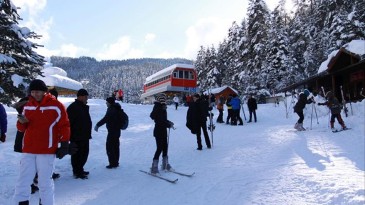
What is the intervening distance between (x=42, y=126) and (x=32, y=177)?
2.41 feet

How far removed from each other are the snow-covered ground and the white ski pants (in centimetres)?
127

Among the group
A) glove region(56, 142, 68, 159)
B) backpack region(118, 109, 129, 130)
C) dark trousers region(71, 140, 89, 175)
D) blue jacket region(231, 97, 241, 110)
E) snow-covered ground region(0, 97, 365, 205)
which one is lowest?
snow-covered ground region(0, 97, 365, 205)

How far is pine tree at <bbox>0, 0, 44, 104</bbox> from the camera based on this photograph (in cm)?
1332

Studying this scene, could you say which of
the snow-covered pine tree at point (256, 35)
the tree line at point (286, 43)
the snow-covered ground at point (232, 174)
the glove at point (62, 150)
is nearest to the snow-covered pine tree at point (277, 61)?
the tree line at point (286, 43)

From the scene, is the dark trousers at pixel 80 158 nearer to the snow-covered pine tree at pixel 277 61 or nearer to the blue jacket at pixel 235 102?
the blue jacket at pixel 235 102

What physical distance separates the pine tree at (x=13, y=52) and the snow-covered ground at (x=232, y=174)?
2473 mm

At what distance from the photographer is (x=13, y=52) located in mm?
14594

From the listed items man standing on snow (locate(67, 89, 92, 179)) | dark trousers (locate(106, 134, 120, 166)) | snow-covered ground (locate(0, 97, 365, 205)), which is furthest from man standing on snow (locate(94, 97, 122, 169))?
man standing on snow (locate(67, 89, 92, 179))

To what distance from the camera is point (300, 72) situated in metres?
46.3

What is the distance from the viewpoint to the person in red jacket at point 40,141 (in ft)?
15.9

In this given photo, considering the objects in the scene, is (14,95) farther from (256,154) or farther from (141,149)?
(256,154)

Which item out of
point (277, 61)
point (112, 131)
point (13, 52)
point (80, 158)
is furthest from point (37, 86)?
point (277, 61)

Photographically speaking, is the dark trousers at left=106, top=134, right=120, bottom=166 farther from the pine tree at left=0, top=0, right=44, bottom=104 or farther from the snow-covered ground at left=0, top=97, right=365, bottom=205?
the pine tree at left=0, top=0, right=44, bottom=104

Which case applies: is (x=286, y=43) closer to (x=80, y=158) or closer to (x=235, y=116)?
(x=235, y=116)
